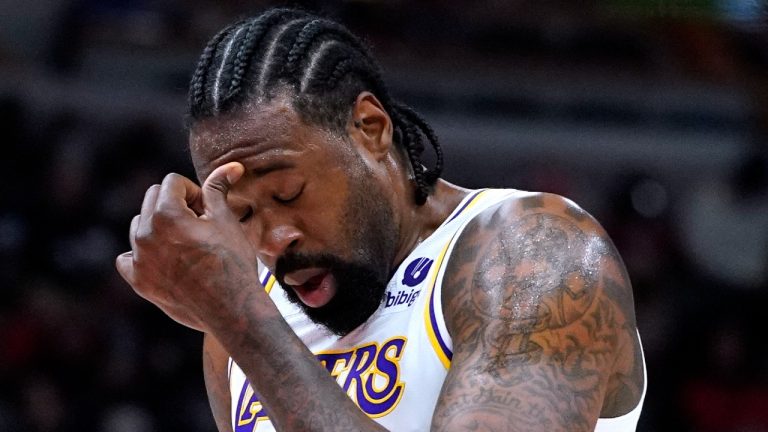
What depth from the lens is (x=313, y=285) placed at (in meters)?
2.60

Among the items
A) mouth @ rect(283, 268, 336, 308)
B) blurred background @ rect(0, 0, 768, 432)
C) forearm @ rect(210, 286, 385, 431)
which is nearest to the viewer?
forearm @ rect(210, 286, 385, 431)

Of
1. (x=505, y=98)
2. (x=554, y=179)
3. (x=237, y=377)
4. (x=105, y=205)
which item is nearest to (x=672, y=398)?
(x=554, y=179)

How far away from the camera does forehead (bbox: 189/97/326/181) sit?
2.44m

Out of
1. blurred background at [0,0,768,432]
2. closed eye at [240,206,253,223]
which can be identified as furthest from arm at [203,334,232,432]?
blurred background at [0,0,768,432]

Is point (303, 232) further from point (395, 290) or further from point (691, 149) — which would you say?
point (691, 149)

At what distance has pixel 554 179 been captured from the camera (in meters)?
7.66

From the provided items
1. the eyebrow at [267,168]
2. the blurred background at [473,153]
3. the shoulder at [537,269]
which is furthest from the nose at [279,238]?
the blurred background at [473,153]

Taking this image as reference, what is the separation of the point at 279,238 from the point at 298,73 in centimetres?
40

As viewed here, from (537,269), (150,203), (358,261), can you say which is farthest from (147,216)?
(537,269)

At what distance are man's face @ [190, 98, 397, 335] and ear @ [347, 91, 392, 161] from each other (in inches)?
2.2

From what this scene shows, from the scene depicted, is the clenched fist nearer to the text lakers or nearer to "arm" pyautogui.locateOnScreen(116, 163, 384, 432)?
"arm" pyautogui.locateOnScreen(116, 163, 384, 432)

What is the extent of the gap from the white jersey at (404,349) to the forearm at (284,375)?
0.29 meters

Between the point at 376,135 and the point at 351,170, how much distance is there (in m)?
0.19

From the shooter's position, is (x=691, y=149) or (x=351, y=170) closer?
(x=351, y=170)
